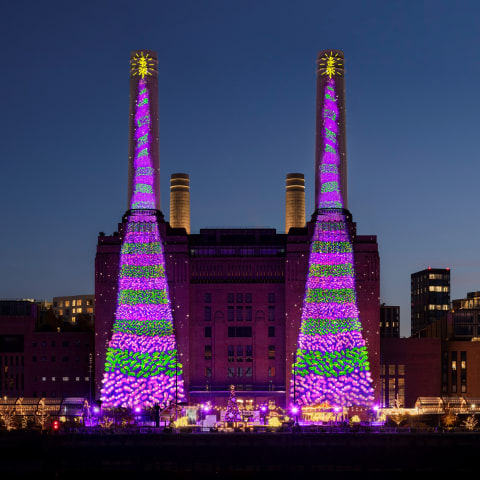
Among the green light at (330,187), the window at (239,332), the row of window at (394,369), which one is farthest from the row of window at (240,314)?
the green light at (330,187)

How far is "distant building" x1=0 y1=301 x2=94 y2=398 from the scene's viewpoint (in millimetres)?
184000

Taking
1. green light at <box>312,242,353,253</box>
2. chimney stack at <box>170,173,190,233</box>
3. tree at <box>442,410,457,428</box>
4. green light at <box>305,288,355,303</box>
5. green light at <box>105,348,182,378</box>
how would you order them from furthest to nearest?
1. chimney stack at <box>170,173,190,233</box>
2. green light at <box>312,242,353,253</box>
3. green light at <box>305,288,355,303</box>
4. green light at <box>105,348,182,378</box>
5. tree at <box>442,410,457,428</box>

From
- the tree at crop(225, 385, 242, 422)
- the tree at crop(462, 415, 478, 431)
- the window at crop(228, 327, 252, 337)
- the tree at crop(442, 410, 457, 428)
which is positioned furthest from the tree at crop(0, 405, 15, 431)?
the tree at crop(462, 415, 478, 431)

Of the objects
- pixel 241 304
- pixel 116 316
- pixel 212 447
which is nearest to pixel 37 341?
pixel 116 316

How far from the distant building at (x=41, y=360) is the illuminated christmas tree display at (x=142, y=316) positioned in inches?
540

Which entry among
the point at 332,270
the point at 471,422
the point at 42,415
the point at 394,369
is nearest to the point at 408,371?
the point at 394,369

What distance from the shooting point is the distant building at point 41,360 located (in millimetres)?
184000

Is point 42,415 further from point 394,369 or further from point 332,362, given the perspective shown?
point 394,369

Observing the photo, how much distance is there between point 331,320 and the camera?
171250 mm

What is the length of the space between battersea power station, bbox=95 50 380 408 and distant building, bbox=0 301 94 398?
39.9 ft

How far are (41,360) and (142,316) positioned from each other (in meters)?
22.1

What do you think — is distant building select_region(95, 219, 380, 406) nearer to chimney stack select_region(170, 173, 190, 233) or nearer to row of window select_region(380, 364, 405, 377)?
row of window select_region(380, 364, 405, 377)

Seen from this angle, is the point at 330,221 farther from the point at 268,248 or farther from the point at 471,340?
the point at 471,340

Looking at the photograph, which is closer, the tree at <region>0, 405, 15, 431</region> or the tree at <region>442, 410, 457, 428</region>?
the tree at <region>0, 405, 15, 431</region>
